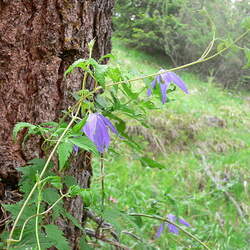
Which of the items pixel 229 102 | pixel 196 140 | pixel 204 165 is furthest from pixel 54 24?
pixel 229 102

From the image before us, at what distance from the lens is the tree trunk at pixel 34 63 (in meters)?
0.68

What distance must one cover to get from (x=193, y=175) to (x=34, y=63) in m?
2.10

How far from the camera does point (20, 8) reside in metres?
0.68

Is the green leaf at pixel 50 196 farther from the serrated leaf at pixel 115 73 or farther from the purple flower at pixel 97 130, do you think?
the serrated leaf at pixel 115 73

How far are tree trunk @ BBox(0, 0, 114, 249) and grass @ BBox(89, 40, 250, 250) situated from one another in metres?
0.35

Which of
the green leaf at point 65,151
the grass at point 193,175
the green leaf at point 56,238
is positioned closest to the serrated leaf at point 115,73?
the green leaf at point 65,151

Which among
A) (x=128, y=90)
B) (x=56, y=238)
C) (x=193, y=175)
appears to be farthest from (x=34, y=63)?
(x=193, y=175)

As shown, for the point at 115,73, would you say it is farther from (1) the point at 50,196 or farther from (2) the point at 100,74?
(1) the point at 50,196

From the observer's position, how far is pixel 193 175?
2.62 metres

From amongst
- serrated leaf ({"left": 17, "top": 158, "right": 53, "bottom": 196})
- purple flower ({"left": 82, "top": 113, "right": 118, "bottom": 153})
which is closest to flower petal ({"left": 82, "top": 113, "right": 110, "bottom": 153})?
purple flower ({"left": 82, "top": 113, "right": 118, "bottom": 153})

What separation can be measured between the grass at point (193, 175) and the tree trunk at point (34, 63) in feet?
1.13

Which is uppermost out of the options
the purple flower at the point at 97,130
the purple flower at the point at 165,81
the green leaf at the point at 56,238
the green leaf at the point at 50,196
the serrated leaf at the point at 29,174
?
the purple flower at the point at 165,81

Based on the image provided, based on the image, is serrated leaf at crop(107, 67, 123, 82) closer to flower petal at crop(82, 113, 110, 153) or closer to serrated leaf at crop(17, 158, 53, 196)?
flower petal at crop(82, 113, 110, 153)

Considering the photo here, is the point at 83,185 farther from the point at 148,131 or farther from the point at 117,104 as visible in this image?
the point at 148,131
